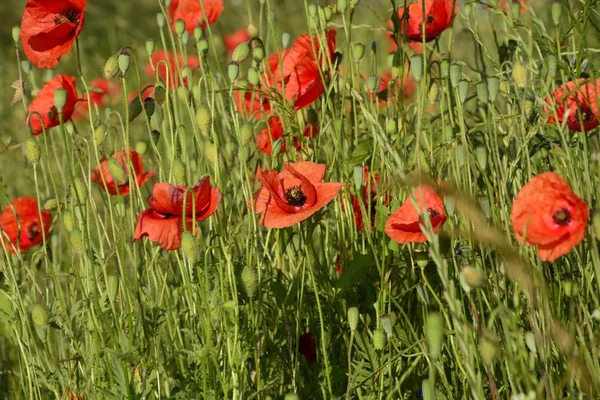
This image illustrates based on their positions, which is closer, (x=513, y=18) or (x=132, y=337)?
(x=132, y=337)

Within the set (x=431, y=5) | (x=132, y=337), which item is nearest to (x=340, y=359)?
(x=132, y=337)

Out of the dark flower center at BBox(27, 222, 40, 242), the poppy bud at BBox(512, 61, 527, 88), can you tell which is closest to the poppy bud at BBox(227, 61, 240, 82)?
the poppy bud at BBox(512, 61, 527, 88)

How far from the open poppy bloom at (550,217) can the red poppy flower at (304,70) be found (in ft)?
1.77

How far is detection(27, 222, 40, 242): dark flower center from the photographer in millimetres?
1911

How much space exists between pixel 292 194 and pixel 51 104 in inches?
24.6

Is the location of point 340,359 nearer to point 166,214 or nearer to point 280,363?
point 280,363

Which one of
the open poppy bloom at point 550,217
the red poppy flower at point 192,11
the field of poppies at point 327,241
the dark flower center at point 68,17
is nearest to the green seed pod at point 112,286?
the field of poppies at point 327,241

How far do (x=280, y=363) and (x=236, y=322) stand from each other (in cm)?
28

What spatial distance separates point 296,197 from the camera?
1332 millimetres

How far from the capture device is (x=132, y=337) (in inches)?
47.7

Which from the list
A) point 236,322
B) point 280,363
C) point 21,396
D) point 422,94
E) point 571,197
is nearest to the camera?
point 571,197

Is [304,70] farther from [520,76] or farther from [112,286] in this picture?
[112,286]

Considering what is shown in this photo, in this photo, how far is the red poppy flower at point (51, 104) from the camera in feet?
5.10

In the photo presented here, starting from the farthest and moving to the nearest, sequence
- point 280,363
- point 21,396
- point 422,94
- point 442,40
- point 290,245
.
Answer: point 442,40, point 21,396, point 290,245, point 280,363, point 422,94
